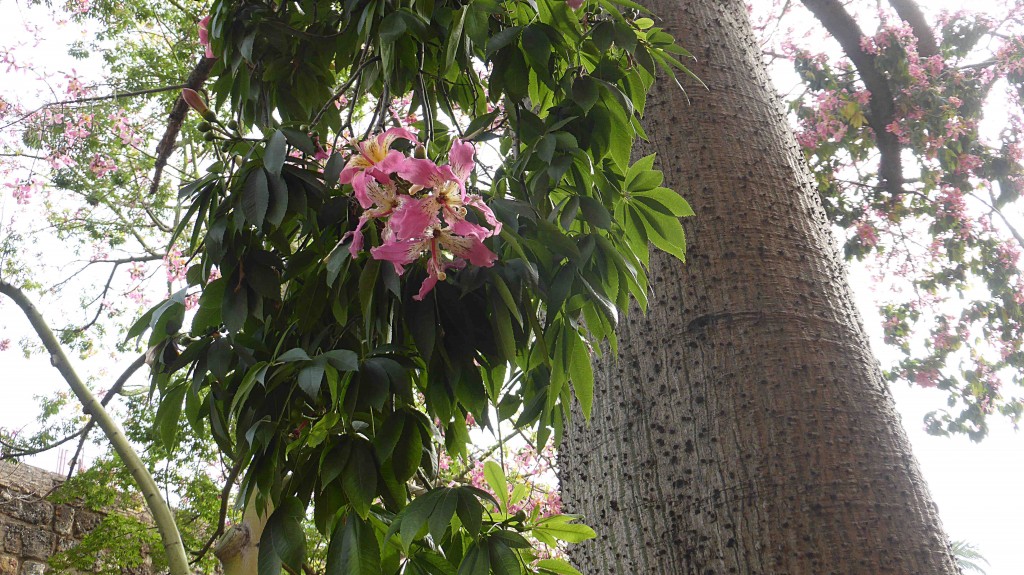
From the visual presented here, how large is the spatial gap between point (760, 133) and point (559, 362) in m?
0.65

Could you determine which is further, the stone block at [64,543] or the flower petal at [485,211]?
the stone block at [64,543]

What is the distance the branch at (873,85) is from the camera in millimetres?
2713

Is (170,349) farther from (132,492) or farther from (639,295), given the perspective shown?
(132,492)

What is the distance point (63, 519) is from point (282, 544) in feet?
15.2

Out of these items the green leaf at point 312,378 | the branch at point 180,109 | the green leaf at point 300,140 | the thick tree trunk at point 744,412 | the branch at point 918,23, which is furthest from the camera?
the branch at point 918,23

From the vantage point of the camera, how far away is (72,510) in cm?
448

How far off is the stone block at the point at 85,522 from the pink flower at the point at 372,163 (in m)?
4.67

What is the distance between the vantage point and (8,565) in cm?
403

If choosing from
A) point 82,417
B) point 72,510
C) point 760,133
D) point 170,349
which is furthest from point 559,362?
point 82,417

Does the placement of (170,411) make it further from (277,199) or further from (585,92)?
(585,92)

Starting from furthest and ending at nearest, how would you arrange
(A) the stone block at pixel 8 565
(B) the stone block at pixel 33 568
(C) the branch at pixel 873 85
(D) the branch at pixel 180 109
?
1. (B) the stone block at pixel 33 568
2. (A) the stone block at pixel 8 565
3. (C) the branch at pixel 873 85
4. (D) the branch at pixel 180 109

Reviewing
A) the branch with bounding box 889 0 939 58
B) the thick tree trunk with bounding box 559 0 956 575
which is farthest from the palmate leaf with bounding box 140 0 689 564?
the branch with bounding box 889 0 939 58

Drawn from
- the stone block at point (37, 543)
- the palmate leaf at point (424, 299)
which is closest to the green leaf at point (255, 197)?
the palmate leaf at point (424, 299)

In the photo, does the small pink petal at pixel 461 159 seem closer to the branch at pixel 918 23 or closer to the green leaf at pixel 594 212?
the green leaf at pixel 594 212
